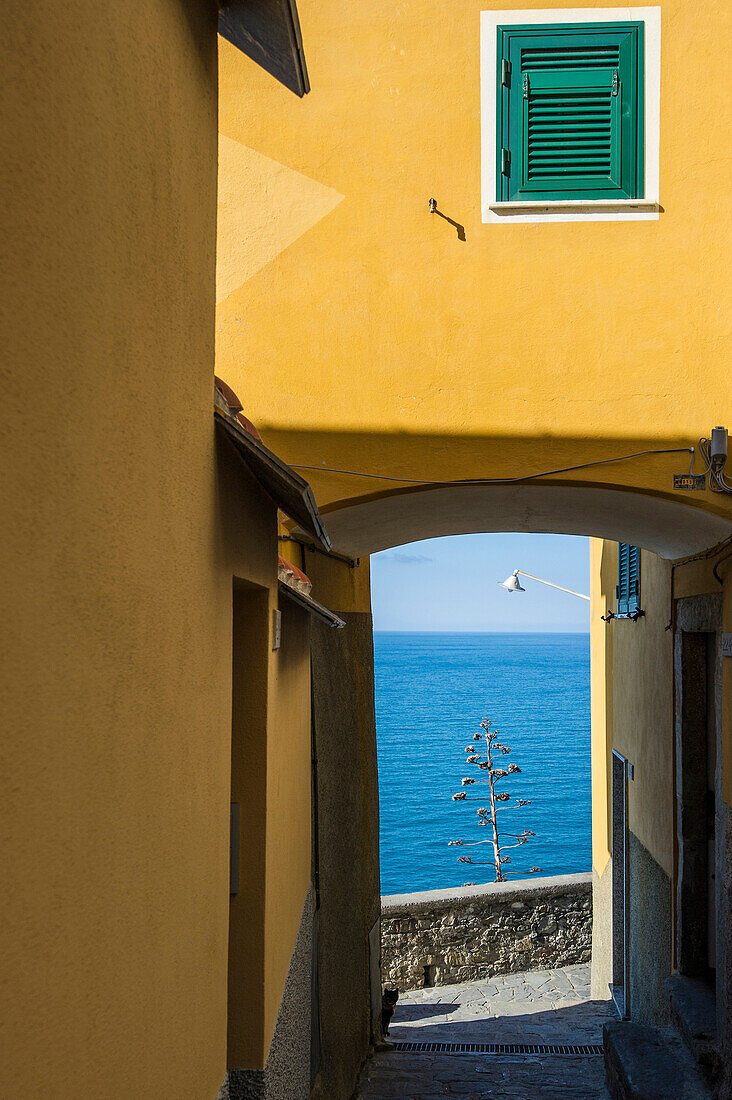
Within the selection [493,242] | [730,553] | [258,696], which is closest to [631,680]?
[730,553]

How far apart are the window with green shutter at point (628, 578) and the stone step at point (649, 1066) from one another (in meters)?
4.62

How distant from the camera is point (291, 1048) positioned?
478 centimetres

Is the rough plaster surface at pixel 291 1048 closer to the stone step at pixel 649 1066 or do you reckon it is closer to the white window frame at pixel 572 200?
the stone step at pixel 649 1066

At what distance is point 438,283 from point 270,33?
11.2 ft

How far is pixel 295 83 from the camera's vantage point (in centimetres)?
351

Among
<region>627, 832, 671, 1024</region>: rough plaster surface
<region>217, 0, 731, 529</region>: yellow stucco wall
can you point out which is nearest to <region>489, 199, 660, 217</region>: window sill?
<region>217, 0, 731, 529</region>: yellow stucco wall

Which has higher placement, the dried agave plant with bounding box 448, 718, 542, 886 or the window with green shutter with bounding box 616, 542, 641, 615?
the window with green shutter with bounding box 616, 542, 641, 615

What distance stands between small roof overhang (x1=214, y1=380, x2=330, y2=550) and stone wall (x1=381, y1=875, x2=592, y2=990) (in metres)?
9.99

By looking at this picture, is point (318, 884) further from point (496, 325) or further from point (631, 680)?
point (631, 680)

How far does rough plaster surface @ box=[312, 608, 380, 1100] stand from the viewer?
23.5 ft

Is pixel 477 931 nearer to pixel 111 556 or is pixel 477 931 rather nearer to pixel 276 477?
pixel 276 477

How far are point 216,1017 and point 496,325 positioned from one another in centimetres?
484

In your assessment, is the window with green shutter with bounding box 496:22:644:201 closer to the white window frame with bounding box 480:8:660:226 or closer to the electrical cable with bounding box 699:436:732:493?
the white window frame with bounding box 480:8:660:226

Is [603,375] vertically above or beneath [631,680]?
above
